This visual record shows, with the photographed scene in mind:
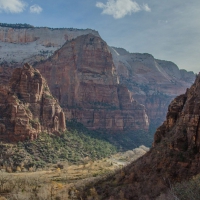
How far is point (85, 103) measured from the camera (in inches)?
5463

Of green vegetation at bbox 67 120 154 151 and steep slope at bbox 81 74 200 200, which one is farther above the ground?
steep slope at bbox 81 74 200 200

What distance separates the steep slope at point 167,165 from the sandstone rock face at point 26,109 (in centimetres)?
4201

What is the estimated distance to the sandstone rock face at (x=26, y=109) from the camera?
78.6 m

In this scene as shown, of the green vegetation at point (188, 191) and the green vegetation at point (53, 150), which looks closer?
the green vegetation at point (188, 191)

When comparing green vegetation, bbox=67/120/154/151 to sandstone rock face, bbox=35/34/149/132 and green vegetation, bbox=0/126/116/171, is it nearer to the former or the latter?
sandstone rock face, bbox=35/34/149/132

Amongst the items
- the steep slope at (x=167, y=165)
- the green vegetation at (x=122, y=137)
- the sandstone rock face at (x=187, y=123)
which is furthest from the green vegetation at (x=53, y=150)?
the sandstone rock face at (x=187, y=123)

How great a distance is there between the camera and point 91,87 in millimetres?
142375

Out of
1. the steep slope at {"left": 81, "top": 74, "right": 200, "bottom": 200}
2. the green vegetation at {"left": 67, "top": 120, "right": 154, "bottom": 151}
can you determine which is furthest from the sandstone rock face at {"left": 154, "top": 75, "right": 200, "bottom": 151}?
the green vegetation at {"left": 67, "top": 120, "right": 154, "bottom": 151}

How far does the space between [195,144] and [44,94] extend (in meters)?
63.8

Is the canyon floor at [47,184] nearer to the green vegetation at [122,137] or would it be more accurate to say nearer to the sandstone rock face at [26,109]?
the sandstone rock face at [26,109]

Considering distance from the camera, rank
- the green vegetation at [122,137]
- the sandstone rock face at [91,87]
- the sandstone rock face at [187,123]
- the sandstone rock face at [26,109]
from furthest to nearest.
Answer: the sandstone rock face at [91,87], the green vegetation at [122,137], the sandstone rock face at [26,109], the sandstone rock face at [187,123]

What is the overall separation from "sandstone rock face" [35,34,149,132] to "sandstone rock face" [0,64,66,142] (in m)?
38.8

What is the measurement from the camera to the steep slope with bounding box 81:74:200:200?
3372cm

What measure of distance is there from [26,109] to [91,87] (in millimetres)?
61856
